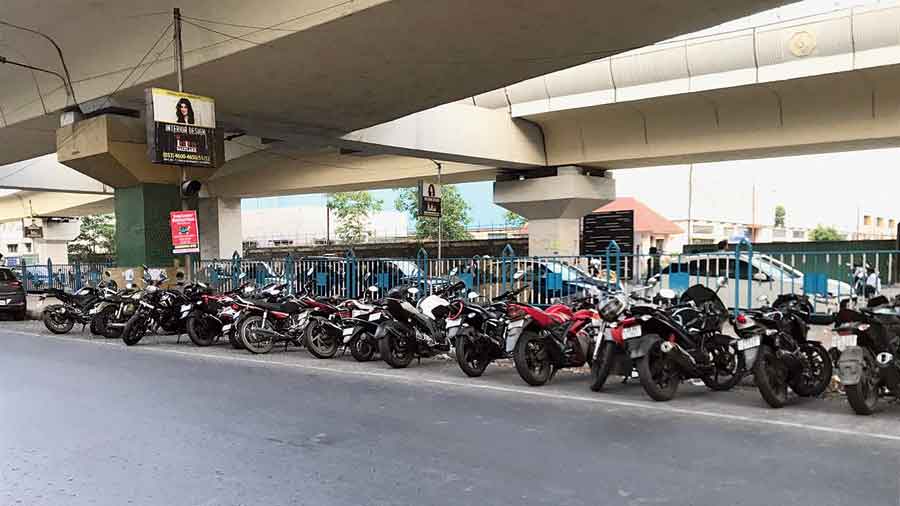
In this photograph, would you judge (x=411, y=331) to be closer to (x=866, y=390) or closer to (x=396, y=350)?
(x=396, y=350)

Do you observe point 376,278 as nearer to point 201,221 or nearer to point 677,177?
point 201,221

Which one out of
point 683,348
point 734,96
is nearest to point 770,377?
point 683,348

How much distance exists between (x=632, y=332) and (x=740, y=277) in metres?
4.25

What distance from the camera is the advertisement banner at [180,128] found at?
11.0m

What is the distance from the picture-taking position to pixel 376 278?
43.0 feet

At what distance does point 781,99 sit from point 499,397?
39.2ft

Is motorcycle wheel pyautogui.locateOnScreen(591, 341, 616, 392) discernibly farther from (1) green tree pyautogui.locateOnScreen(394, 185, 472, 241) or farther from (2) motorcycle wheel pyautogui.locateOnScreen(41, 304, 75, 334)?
(1) green tree pyautogui.locateOnScreen(394, 185, 472, 241)

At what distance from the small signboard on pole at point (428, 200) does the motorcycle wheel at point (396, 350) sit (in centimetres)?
681

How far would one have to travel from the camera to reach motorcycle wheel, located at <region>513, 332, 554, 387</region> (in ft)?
24.7

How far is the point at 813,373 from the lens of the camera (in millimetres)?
6660

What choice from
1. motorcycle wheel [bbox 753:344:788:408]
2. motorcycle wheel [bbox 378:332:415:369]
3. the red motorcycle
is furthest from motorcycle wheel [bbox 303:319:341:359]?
motorcycle wheel [bbox 753:344:788:408]

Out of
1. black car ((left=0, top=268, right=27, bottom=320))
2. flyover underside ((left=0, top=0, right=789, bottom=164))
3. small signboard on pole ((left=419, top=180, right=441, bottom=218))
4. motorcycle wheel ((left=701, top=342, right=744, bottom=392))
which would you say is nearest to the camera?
motorcycle wheel ((left=701, top=342, right=744, bottom=392))

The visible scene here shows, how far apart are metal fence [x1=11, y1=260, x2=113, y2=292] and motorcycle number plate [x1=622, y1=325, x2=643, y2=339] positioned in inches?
693

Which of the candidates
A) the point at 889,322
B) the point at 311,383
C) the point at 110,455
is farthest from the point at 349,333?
the point at 889,322
